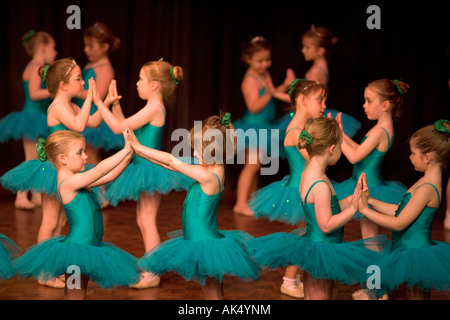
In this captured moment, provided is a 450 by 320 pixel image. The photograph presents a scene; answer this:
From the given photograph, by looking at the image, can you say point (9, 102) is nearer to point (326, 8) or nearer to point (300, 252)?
point (326, 8)

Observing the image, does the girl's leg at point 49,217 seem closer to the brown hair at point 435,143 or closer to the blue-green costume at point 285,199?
the blue-green costume at point 285,199

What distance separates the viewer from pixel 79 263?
327 centimetres

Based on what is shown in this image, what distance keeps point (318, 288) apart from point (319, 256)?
0.20 metres

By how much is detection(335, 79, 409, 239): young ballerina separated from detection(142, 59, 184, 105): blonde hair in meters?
1.09

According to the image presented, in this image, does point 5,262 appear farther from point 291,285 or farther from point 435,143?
point 435,143

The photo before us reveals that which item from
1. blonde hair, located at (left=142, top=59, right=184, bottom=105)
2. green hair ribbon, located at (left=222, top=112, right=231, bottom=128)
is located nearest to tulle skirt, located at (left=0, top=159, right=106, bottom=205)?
Result: blonde hair, located at (left=142, top=59, right=184, bottom=105)

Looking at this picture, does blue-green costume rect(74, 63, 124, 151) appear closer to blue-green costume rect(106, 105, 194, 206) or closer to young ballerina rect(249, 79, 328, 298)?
blue-green costume rect(106, 105, 194, 206)

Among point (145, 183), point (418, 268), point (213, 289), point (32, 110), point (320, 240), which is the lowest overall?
point (213, 289)

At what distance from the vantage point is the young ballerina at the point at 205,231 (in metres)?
3.26

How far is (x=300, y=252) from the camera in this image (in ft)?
10.7

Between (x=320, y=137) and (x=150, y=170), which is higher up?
(x=320, y=137)

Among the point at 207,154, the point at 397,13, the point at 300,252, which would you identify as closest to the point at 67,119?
the point at 207,154

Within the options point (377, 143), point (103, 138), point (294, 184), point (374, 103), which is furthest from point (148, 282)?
point (103, 138)

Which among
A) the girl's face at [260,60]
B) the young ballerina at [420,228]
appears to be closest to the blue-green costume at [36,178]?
the young ballerina at [420,228]
